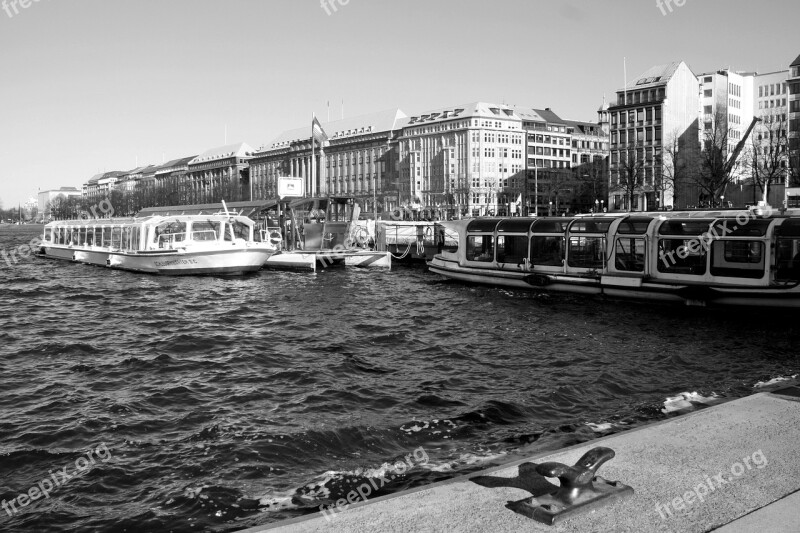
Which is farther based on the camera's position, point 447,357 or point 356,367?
point 447,357

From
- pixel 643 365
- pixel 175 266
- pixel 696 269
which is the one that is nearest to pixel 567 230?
pixel 696 269

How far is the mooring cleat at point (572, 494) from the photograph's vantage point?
5.84m

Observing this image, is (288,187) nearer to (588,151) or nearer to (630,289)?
(630,289)

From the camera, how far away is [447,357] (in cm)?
1797

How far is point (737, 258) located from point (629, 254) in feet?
14.1

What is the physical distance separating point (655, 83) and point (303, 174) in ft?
299

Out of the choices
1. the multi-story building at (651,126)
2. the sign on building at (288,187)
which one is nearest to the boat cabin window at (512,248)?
the sign on building at (288,187)

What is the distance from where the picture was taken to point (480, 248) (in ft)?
123

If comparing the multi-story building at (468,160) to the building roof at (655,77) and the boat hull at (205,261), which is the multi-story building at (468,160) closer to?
the building roof at (655,77)

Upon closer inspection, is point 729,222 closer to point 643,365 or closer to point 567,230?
point 567,230

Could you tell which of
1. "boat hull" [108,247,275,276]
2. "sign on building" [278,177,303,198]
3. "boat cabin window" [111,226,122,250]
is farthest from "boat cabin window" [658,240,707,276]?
"boat cabin window" [111,226,122,250]

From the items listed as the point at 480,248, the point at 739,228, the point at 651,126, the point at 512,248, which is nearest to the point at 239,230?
the point at 480,248

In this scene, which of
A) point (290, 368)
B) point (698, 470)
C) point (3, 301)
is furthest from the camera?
point (3, 301)

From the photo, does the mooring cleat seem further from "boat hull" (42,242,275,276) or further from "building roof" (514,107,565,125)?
"building roof" (514,107,565,125)
